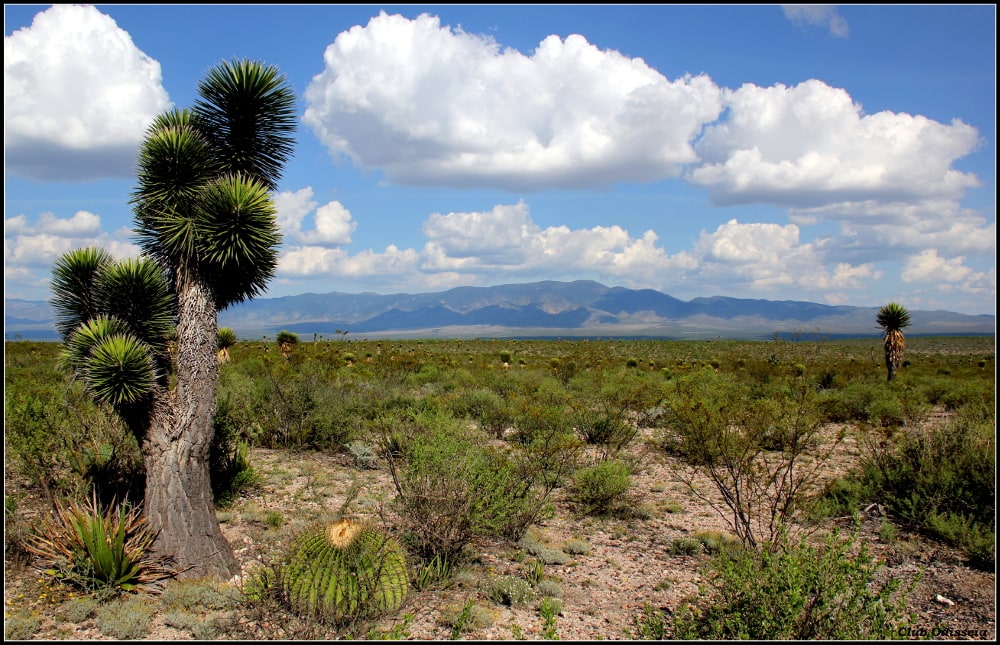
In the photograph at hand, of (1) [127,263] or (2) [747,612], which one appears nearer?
(2) [747,612]

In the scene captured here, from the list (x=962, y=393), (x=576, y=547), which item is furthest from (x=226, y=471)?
(x=962, y=393)

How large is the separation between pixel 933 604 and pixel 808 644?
115 inches

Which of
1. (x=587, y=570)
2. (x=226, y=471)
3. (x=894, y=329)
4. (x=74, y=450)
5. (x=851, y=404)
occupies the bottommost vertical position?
(x=587, y=570)

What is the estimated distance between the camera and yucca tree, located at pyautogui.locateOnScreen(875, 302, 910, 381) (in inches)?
888

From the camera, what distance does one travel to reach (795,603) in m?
4.27

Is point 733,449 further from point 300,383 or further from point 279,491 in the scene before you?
point 300,383

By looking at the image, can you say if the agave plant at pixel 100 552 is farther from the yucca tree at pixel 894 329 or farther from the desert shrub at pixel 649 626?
the yucca tree at pixel 894 329

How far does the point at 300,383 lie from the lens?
43.3ft

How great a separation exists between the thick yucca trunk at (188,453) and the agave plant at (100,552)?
0.59 ft

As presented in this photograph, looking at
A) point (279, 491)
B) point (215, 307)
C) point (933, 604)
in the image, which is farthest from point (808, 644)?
point (279, 491)

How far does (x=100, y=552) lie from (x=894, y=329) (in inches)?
1037

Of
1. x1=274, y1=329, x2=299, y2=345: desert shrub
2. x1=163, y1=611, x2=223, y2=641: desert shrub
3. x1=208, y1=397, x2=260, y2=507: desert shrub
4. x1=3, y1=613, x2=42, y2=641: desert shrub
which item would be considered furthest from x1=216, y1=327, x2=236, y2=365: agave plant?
x1=163, y1=611, x2=223, y2=641: desert shrub

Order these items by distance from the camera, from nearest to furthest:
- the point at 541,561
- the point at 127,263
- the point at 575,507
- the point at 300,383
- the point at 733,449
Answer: the point at 127,263 → the point at 541,561 → the point at 733,449 → the point at 575,507 → the point at 300,383

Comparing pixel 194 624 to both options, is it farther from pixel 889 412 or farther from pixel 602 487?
pixel 889 412
